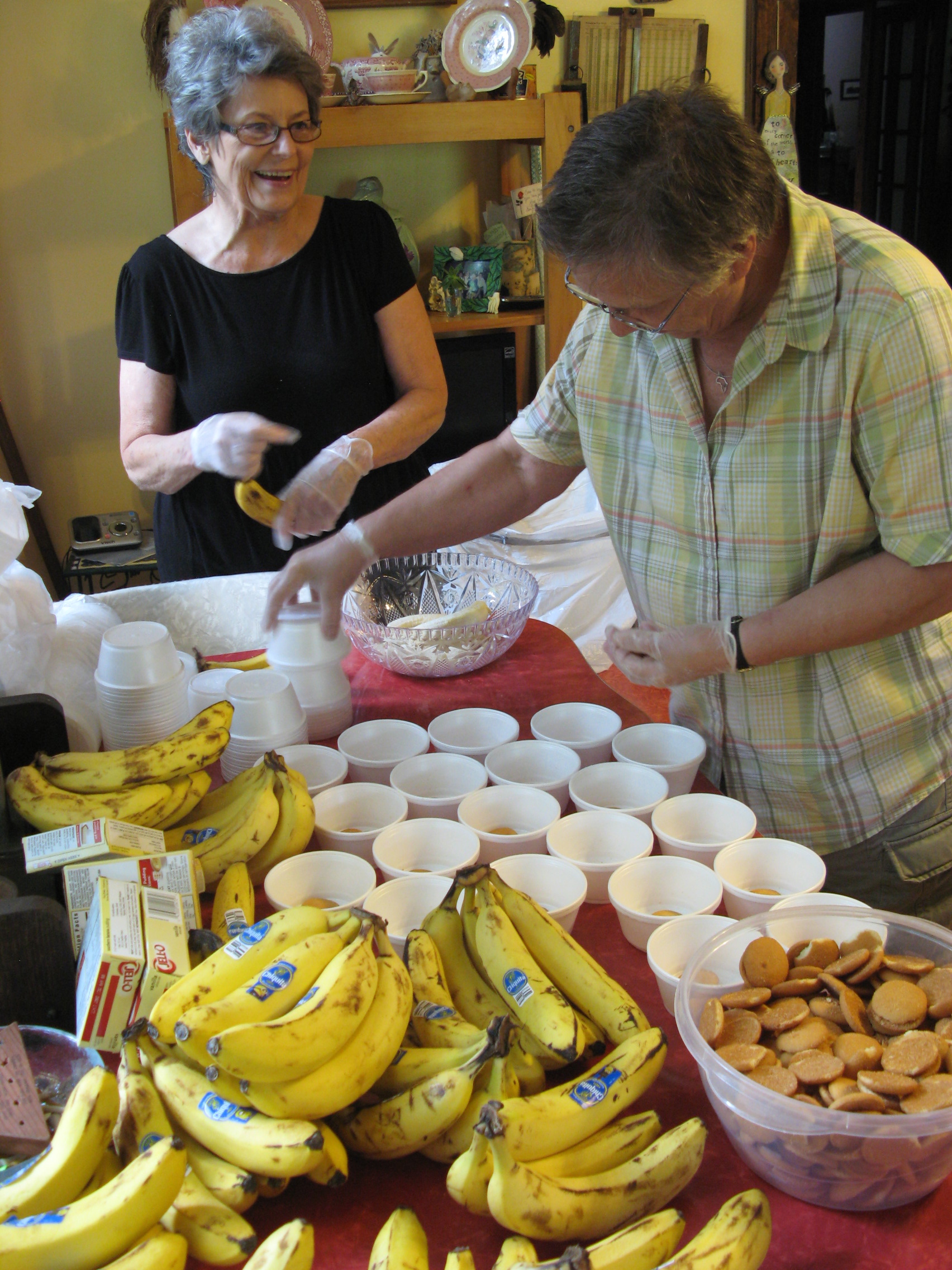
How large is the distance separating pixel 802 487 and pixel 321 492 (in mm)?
953

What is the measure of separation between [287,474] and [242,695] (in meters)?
1.06

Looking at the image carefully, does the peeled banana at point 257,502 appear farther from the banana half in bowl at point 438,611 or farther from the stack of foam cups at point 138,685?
the stack of foam cups at point 138,685

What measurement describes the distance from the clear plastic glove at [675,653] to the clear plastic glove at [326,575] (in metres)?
0.52

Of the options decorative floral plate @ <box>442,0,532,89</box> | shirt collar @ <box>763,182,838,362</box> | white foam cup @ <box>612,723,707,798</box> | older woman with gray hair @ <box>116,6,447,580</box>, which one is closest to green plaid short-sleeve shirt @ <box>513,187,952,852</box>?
shirt collar @ <box>763,182,838,362</box>

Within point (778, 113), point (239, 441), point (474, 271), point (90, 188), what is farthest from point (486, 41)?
point (239, 441)

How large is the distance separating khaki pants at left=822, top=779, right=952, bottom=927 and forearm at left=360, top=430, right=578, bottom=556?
0.86m

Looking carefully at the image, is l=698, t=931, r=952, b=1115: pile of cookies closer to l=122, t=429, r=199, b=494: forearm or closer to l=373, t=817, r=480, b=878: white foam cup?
l=373, t=817, r=480, b=878: white foam cup

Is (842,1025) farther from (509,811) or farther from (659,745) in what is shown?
(659,745)

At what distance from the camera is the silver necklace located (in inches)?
63.7

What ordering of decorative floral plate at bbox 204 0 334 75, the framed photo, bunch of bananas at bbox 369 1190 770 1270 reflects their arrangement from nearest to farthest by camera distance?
bunch of bananas at bbox 369 1190 770 1270 < decorative floral plate at bbox 204 0 334 75 < the framed photo

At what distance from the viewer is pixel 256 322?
253 centimetres

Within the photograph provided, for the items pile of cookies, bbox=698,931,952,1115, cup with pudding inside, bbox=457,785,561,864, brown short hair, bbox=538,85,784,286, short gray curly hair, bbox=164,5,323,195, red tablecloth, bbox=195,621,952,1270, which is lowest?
red tablecloth, bbox=195,621,952,1270

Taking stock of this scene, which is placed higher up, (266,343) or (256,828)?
(266,343)

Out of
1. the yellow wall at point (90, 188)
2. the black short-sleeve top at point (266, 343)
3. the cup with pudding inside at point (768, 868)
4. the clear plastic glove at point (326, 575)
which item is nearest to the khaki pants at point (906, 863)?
the cup with pudding inside at point (768, 868)
